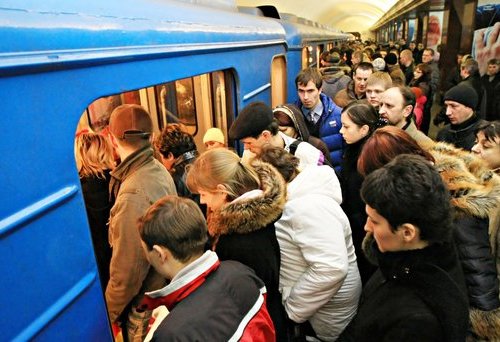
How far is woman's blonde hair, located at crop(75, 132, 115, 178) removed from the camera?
100 inches

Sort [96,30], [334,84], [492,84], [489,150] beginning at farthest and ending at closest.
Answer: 1. [492,84]
2. [334,84]
3. [489,150]
4. [96,30]

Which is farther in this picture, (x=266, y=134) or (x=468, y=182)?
(x=266, y=134)

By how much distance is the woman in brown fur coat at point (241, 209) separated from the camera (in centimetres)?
167

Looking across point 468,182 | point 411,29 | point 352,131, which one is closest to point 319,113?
point 352,131

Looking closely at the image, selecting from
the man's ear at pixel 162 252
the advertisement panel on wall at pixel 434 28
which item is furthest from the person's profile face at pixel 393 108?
the advertisement panel on wall at pixel 434 28

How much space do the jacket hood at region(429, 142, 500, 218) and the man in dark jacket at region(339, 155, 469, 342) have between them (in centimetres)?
53

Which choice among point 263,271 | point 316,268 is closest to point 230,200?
point 263,271

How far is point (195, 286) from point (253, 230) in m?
0.44

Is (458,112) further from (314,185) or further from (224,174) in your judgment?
(224,174)

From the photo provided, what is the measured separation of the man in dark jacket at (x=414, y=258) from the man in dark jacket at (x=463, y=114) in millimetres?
2634

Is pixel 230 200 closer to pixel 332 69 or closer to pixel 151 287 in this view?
pixel 151 287

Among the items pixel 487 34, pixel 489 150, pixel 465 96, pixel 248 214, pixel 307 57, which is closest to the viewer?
pixel 248 214

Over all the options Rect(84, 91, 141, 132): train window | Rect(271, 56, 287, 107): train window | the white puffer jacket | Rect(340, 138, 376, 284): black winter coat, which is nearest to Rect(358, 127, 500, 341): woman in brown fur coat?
the white puffer jacket

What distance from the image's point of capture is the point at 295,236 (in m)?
1.83
